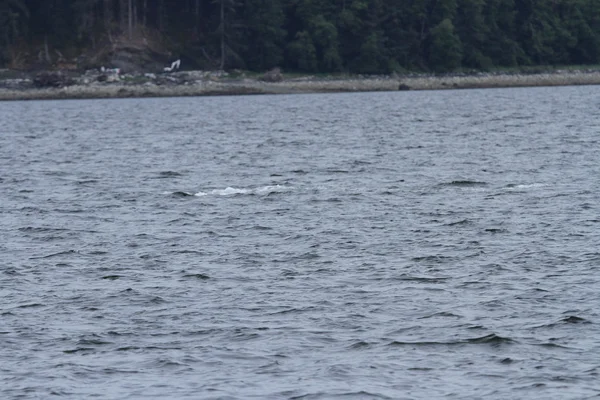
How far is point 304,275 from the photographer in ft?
61.8

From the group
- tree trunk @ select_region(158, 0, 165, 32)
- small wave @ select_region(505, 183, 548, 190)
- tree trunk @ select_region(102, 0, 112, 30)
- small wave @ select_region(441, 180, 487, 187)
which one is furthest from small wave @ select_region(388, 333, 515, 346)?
tree trunk @ select_region(158, 0, 165, 32)

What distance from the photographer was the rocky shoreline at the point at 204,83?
319ft

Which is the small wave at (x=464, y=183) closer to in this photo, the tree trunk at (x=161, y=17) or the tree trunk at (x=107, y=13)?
the tree trunk at (x=107, y=13)

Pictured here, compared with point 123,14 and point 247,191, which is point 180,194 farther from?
point 123,14

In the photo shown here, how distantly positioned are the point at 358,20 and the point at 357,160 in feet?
247

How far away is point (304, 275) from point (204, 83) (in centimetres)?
8153

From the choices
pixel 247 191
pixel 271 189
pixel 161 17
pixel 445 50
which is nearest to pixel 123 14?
pixel 161 17

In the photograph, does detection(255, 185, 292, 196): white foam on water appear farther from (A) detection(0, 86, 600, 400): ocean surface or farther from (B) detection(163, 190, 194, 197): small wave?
(B) detection(163, 190, 194, 197): small wave

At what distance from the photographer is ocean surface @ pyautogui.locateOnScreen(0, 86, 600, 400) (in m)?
13.4

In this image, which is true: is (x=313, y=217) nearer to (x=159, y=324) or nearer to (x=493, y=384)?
(x=159, y=324)

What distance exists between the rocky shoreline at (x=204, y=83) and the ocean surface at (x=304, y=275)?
186 ft

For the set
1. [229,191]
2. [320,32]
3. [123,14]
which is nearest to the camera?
[229,191]

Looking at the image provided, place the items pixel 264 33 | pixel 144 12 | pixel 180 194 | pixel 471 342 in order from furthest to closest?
pixel 144 12
pixel 264 33
pixel 180 194
pixel 471 342

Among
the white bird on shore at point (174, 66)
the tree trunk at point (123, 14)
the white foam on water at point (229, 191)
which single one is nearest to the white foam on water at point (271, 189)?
the white foam on water at point (229, 191)
